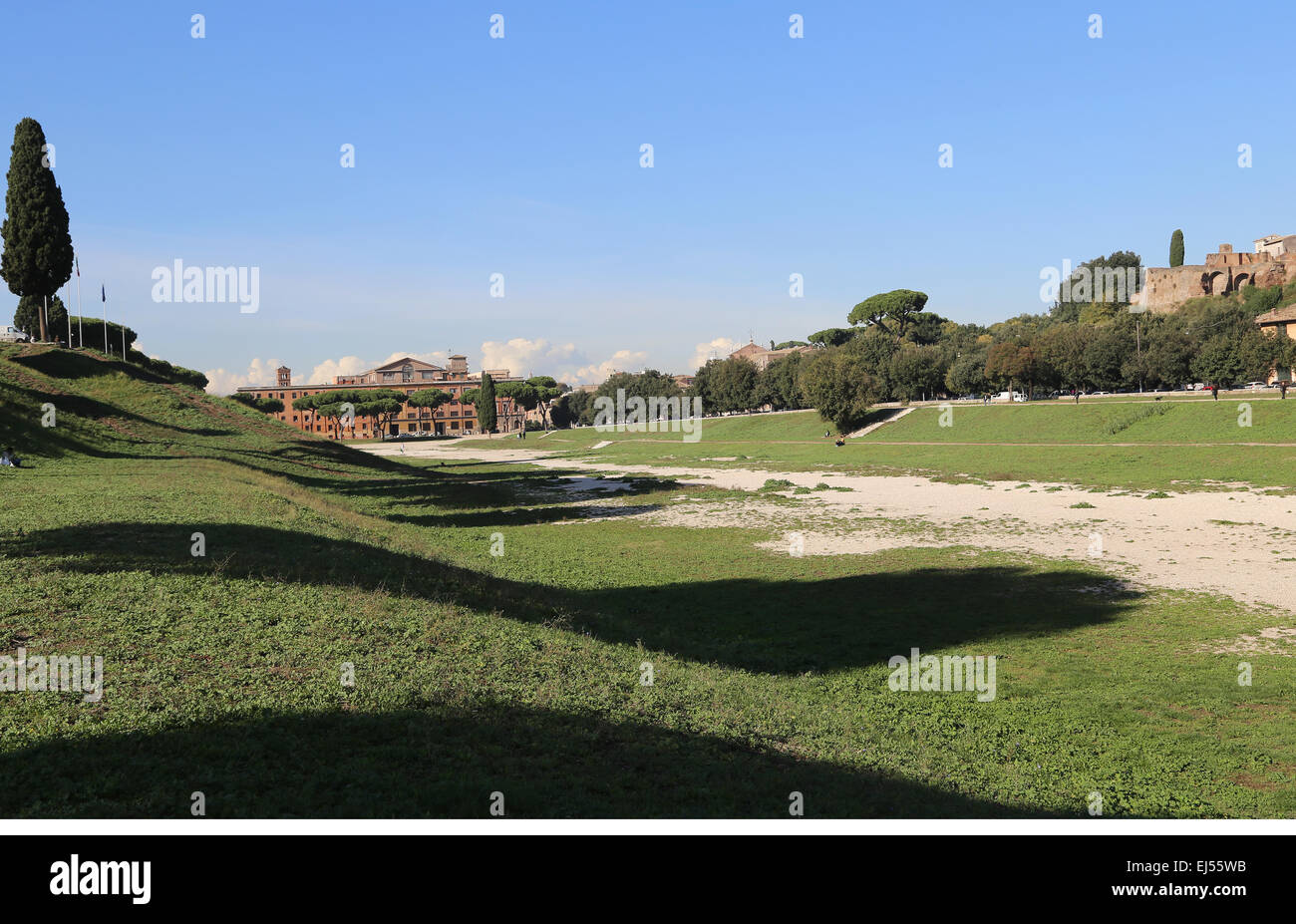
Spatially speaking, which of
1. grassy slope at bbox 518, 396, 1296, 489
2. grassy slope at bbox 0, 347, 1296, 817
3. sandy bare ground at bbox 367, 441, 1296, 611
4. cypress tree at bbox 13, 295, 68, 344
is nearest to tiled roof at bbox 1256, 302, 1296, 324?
grassy slope at bbox 518, 396, 1296, 489

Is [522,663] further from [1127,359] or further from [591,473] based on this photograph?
[1127,359]

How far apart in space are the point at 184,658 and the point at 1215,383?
9182 centimetres

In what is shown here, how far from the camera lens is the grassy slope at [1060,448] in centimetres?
4609

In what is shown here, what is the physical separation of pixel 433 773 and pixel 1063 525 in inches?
1151

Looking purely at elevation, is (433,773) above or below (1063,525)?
above

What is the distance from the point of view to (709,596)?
21.5m

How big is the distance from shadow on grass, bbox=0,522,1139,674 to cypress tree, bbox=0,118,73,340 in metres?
52.6

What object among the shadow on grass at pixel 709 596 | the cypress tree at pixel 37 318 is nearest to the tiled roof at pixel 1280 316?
the shadow on grass at pixel 709 596

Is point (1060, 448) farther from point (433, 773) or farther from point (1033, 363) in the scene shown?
point (433, 773)

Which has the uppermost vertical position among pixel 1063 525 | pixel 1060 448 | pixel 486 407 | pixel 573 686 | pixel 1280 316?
pixel 1280 316

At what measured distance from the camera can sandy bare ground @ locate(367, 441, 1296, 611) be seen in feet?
74.0

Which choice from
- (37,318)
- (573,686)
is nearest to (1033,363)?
(573,686)

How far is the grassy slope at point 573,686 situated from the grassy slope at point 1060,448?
2886 centimetres

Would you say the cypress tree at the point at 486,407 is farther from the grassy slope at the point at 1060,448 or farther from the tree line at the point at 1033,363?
the grassy slope at the point at 1060,448
